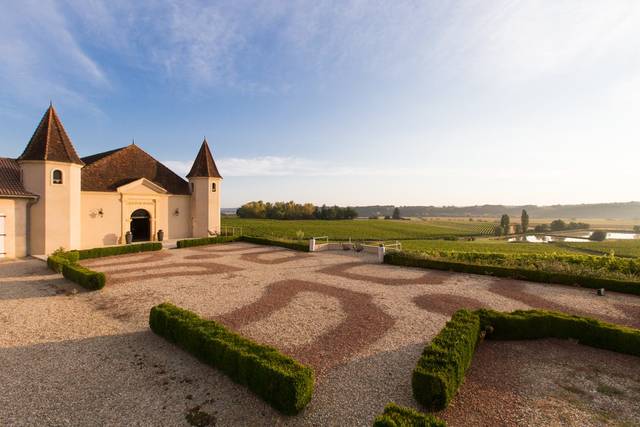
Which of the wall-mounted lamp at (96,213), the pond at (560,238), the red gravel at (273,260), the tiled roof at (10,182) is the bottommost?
the pond at (560,238)

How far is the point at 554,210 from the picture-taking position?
6373 inches

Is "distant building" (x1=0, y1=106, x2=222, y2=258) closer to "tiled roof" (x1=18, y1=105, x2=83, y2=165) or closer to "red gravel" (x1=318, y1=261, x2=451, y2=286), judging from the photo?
"tiled roof" (x1=18, y1=105, x2=83, y2=165)

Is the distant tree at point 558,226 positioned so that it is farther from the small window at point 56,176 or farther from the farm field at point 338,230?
the small window at point 56,176

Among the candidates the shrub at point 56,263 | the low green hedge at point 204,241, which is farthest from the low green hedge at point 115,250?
the shrub at point 56,263

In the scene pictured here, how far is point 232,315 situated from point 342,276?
22.1 ft

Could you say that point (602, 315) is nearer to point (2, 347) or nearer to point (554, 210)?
point (2, 347)

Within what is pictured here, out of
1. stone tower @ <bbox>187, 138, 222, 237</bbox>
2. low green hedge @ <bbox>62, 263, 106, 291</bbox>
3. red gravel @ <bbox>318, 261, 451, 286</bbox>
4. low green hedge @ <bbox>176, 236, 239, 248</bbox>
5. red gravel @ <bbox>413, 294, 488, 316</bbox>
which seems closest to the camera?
red gravel @ <bbox>413, 294, 488, 316</bbox>

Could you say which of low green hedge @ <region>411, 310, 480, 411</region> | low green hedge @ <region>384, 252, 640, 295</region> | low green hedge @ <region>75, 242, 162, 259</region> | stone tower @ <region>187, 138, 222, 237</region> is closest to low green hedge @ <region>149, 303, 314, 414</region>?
low green hedge @ <region>411, 310, 480, 411</region>

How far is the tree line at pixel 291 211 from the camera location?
8356 centimetres

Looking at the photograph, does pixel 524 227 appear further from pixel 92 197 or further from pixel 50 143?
pixel 50 143

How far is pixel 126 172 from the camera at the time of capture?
1019 inches

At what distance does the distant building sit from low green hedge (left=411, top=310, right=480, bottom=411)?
23.3 metres

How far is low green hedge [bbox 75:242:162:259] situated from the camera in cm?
1824

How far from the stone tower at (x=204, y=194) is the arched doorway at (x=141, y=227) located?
3.83m
